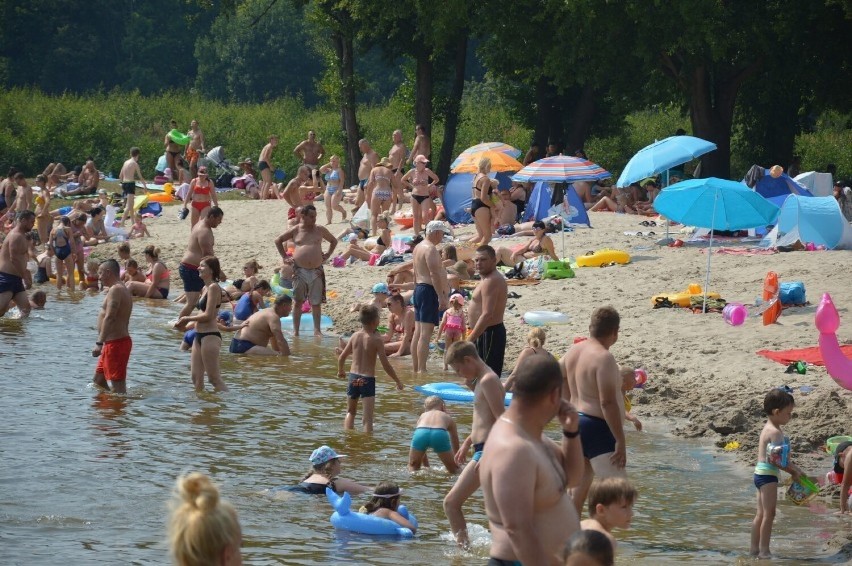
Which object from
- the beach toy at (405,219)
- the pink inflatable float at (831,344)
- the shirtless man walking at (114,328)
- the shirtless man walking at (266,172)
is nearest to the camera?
the pink inflatable float at (831,344)

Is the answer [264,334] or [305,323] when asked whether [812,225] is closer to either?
[305,323]

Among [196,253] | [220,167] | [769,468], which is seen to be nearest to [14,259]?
[196,253]

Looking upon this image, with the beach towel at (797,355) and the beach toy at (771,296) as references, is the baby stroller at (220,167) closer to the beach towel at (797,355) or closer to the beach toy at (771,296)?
the beach toy at (771,296)

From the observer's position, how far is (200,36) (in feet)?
230

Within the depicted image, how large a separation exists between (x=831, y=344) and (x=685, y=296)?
16.1 ft

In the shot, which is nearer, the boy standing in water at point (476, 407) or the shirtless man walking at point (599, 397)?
the boy standing in water at point (476, 407)

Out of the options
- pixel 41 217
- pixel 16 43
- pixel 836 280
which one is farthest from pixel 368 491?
pixel 16 43

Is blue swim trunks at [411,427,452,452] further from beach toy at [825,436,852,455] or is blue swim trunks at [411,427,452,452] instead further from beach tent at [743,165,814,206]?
beach tent at [743,165,814,206]

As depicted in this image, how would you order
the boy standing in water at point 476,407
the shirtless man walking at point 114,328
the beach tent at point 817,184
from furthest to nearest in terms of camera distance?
1. the beach tent at point 817,184
2. the shirtless man walking at point 114,328
3. the boy standing in water at point 476,407

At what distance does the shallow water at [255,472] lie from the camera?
8094 mm

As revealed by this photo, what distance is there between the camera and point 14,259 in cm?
1639

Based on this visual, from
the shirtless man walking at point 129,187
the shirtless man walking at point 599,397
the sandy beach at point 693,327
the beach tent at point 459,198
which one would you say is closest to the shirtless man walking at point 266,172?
the shirtless man walking at point 129,187

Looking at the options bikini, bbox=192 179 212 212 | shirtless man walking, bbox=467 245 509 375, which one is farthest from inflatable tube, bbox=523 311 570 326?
bikini, bbox=192 179 212 212

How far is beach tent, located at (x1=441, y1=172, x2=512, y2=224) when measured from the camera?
22.3 metres
